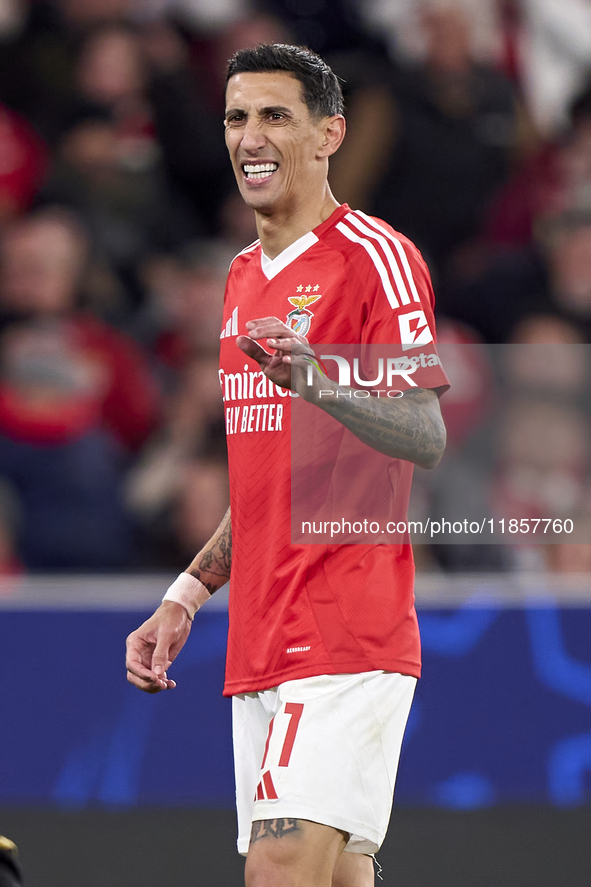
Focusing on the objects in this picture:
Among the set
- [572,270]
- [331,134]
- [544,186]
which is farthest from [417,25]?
[331,134]

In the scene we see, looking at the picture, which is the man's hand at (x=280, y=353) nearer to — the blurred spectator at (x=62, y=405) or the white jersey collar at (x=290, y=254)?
the white jersey collar at (x=290, y=254)

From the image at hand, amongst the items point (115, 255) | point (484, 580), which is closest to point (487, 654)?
point (484, 580)

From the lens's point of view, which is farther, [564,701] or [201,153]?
[201,153]

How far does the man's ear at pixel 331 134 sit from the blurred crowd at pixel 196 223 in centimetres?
254

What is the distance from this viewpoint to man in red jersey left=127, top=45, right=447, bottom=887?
2.43 metres

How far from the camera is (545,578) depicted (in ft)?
16.0

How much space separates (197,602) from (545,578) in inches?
92.4

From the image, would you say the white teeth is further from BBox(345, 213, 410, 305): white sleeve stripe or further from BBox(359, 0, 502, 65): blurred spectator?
BBox(359, 0, 502, 65): blurred spectator

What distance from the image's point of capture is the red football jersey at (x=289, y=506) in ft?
8.28

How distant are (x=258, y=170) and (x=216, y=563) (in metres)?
0.90

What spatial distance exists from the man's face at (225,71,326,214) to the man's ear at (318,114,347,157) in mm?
25

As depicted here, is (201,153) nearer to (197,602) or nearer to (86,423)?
(86,423)

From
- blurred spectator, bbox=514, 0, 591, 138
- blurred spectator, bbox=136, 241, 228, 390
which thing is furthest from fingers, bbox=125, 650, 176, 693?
blurred spectator, bbox=514, 0, 591, 138

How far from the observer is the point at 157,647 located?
2713 mm
